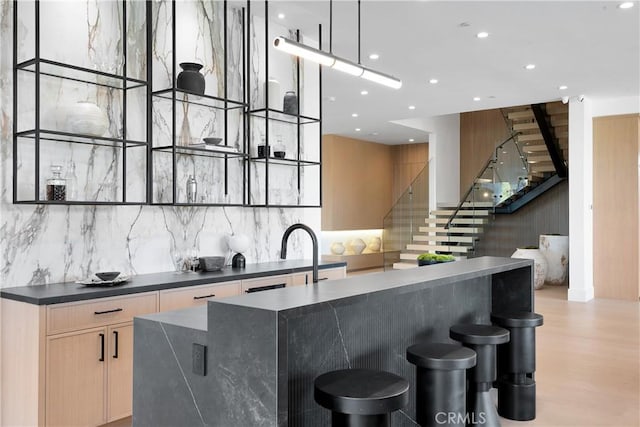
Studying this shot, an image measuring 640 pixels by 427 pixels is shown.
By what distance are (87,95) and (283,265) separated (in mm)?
2124

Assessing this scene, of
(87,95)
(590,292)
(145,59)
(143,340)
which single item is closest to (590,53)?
(590,292)

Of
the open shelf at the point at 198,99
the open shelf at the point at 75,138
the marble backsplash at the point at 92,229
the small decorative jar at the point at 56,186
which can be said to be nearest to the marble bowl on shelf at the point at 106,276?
the marble backsplash at the point at 92,229

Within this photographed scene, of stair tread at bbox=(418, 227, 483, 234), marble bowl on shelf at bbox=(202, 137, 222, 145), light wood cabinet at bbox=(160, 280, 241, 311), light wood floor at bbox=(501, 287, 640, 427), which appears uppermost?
marble bowl on shelf at bbox=(202, 137, 222, 145)

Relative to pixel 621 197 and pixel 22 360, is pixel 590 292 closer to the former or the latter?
pixel 621 197

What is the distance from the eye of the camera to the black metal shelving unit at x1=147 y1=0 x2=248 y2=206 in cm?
425

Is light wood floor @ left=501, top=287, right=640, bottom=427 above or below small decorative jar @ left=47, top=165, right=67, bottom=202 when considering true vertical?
below

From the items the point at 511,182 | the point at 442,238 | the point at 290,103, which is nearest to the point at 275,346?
the point at 290,103

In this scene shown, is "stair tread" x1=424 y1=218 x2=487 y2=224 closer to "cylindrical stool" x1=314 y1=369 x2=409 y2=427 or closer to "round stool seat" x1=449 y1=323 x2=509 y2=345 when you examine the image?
"round stool seat" x1=449 y1=323 x2=509 y2=345

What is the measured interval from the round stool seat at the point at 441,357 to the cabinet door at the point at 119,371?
181 cm

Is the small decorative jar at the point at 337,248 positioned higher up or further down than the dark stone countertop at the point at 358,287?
further down

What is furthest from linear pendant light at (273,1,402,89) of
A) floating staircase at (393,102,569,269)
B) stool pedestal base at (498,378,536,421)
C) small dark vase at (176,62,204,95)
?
floating staircase at (393,102,569,269)

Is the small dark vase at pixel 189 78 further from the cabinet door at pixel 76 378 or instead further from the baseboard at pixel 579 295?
the baseboard at pixel 579 295

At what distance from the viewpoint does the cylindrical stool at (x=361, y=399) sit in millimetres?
2129

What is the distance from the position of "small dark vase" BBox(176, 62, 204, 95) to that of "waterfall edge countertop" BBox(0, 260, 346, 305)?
1.48m
